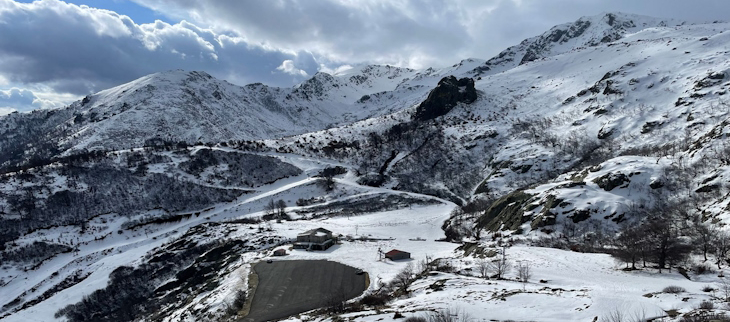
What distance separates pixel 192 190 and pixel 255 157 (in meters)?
23.8

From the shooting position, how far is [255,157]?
130500 mm

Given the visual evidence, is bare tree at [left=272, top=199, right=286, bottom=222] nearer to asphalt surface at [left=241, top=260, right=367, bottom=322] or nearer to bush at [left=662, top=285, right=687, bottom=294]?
asphalt surface at [left=241, top=260, right=367, bottom=322]

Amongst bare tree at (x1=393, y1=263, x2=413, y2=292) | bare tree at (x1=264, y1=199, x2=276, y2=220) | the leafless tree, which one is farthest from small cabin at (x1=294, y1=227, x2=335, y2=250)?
the leafless tree

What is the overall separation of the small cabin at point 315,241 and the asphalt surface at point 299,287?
21.8ft

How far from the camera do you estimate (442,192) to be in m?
102

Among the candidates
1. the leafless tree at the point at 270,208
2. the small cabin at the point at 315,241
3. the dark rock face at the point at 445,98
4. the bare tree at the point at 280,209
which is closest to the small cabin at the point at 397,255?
the small cabin at the point at 315,241

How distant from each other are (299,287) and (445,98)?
12273 cm

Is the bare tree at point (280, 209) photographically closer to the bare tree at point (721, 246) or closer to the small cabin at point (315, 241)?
the small cabin at point (315, 241)

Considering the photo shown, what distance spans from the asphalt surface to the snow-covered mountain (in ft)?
9.64

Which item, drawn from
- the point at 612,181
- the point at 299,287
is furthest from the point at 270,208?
the point at 612,181

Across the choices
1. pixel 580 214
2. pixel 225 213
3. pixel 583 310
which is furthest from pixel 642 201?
pixel 225 213

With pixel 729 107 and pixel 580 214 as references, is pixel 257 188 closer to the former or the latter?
pixel 580 214

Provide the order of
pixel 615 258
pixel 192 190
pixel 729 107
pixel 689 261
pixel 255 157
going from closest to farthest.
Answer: pixel 689 261 < pixel 615 258 < pixel 729 107 < pixel 192 190 < pixel 255 157

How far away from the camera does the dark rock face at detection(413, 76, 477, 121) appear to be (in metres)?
153
